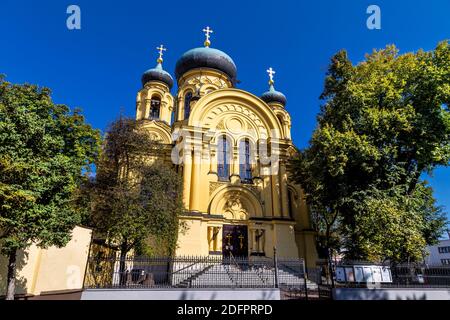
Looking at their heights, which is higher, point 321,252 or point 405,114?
point 405,114

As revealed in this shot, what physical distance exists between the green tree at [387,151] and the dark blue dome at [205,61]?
44.4 ft

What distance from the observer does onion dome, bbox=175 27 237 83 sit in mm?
27297

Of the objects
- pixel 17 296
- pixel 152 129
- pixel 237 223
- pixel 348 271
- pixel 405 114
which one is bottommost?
pixel 17 296

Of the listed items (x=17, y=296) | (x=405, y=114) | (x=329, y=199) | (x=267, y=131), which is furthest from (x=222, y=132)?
(x=17, y=296)

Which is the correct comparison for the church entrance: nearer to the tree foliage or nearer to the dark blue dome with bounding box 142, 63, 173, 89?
the tree foliage

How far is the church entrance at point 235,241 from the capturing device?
19.8 m

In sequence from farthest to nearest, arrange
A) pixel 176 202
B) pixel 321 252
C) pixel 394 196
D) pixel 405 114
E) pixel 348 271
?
pixel 321 252, pixel 176 202, pixel 405 114, pixel 394 196, pixel 348 271

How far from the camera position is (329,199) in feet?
56.5

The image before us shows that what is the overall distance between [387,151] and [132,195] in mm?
13997

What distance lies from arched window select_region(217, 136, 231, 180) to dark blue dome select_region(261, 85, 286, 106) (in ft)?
43.7

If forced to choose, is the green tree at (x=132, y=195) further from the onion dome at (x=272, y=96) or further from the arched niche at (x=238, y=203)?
the onion dome at (x=272, y=96)

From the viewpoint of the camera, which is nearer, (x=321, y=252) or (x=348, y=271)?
(x=348, y=271)
